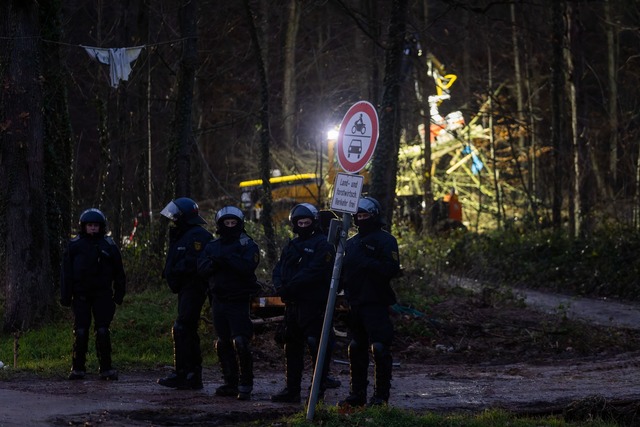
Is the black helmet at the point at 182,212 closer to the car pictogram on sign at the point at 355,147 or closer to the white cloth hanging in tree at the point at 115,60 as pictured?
the car pictogram on sign at the point at 355,147

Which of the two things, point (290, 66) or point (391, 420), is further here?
point (290, 66)

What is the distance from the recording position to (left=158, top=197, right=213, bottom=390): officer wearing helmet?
12070 mm

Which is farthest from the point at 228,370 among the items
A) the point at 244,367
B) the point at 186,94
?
the point at 186,94

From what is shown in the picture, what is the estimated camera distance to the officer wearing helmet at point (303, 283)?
11297mm

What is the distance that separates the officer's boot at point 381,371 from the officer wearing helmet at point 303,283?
772 millimetres

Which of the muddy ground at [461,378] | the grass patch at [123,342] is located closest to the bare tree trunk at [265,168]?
the grass patch at [123,342]

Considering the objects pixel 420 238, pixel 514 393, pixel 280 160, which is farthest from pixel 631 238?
pixel 514 393

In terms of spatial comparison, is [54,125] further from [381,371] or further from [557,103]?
[557,103]

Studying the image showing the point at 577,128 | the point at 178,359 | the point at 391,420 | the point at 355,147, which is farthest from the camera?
the point at 577,128

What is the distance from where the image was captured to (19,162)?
16.7m

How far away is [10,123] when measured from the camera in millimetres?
16656

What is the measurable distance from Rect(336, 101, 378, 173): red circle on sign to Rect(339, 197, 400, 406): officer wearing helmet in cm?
93

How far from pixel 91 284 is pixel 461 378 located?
4700 mm

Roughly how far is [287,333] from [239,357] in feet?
1.85
